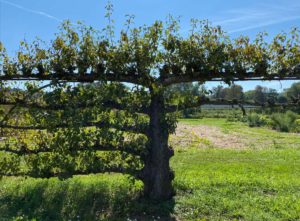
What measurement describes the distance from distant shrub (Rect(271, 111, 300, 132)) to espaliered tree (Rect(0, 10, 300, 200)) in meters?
30.4

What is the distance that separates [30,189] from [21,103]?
1937 millimetres

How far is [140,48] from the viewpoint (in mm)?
7391

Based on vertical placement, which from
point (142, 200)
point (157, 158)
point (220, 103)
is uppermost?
point (220, 103)

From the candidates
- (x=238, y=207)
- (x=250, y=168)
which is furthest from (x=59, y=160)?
(x=250, y=168)

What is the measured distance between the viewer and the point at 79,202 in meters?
7.70

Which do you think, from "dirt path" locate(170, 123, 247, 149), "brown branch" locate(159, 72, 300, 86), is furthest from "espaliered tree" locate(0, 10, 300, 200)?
"dirt path" locate(170, 123, 247, 149)

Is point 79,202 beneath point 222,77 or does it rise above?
beneath

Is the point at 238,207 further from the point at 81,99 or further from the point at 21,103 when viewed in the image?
the point at 21,103

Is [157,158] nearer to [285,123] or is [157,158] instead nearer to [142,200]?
[142,200]

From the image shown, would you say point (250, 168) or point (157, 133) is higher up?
point (157, 133)

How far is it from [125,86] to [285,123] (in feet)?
105

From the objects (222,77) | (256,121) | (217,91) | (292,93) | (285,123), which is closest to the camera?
(222,77)

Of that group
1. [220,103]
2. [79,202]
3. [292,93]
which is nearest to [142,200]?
[79,202]

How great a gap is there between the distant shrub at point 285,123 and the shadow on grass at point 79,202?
99.3 feet
